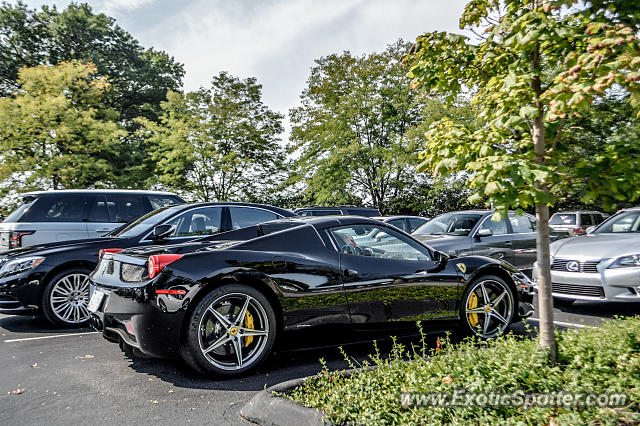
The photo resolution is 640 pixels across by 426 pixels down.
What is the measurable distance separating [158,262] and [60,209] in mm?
5496

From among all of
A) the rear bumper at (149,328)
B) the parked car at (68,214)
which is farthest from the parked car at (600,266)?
the parked car at (68,214)

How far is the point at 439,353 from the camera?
358 centimetres

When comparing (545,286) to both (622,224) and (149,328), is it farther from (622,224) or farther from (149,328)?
(622,224)

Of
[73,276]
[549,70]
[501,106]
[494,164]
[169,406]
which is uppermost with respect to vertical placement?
[549,70]

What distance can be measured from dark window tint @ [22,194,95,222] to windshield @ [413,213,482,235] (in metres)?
6.53

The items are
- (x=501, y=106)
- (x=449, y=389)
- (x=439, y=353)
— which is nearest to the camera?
(x=449, y=389)

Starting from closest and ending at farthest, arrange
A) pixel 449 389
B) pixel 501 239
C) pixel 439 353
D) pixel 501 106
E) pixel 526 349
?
1. pixel 449 389
2. pixel 501 106
3. pixel 526 349
4. pixel 439 353
5. pixel 501 239

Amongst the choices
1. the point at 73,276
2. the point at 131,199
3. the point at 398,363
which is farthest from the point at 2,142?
the point at 398,363

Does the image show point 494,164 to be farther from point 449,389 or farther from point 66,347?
point 66,347

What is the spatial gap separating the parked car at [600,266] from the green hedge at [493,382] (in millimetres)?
2721

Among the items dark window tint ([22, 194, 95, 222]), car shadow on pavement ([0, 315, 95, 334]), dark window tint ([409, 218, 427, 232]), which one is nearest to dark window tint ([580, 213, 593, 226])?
dark window tint ([409, 218, 427, 232])

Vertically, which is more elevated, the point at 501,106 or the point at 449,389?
the point at 501,106

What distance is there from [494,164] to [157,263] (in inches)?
106

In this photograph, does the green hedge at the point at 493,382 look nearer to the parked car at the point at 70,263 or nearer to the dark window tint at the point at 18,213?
the parked car at the point at 70,263
